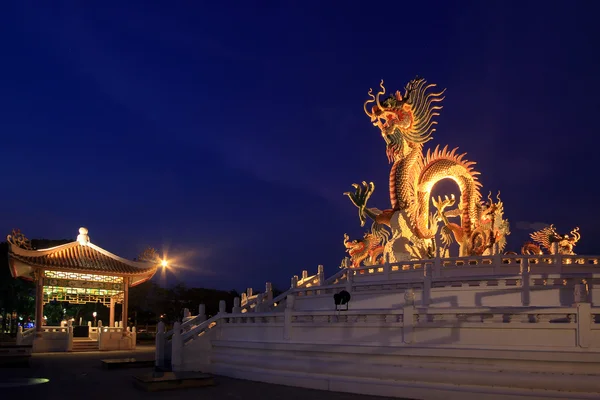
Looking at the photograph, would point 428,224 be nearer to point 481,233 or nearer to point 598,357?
point 481,233

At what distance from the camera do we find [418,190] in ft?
77.8

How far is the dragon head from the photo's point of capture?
24688 mm

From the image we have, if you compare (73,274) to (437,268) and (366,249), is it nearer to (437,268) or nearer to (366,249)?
(366,249)

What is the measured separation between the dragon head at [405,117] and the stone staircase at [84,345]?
17032mm

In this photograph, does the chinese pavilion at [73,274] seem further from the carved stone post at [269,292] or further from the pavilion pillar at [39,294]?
the carved stone post at [269,292]

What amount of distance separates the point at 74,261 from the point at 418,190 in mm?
16781

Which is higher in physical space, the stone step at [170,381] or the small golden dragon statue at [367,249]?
the small golden dragon statue at [367,249]

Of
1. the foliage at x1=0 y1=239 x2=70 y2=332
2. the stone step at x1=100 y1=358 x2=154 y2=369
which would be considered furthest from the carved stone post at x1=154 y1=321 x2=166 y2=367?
the foliage at x1=0 y1=239 x2=70 y2=332

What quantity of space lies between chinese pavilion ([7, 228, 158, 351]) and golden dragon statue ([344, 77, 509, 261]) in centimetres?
1273

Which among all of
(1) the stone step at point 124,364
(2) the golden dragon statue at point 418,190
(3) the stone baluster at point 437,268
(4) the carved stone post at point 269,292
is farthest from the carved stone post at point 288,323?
(2) the golden dragon statue at point 418,190

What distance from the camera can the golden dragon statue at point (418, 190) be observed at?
2292 cm

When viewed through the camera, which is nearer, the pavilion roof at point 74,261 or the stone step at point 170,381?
the stone step at point 170,381

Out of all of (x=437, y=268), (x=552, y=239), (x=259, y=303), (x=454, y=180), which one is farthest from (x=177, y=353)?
(x=552, y=239)

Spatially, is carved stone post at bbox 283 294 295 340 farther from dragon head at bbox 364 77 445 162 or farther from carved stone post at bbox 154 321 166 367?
dragon head at bbox 364 77 445 162
